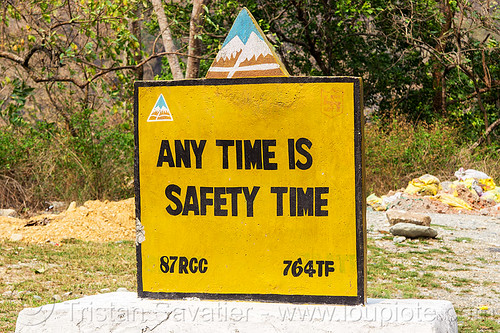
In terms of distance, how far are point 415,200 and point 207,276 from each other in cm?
978

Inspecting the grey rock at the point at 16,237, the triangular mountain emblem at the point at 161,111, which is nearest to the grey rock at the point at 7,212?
the grey rock at the point at 16,237

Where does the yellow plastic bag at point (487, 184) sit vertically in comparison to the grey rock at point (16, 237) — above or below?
above

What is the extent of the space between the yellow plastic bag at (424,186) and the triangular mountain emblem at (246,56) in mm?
10461

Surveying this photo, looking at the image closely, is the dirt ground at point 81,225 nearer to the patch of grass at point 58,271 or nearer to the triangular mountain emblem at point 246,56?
the patch of grass at point 58,271

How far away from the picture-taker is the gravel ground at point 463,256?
6.20m

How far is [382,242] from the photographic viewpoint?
9.07 metres

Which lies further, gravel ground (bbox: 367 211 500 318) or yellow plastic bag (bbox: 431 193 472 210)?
yellow plastic bag (bbox: 431 193 472 210)

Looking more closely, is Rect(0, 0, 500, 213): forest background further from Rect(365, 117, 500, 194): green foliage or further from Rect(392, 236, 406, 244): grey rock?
Rect(392, 236, 406, 244): grey rock

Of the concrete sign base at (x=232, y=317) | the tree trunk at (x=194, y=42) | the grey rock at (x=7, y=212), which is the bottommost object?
the grey rock at (x=7, y=212)

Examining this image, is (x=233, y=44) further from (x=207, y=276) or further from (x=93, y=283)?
(x=93, y=283)

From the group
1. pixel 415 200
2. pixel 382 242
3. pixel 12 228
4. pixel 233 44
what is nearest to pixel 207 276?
pixel 233 44

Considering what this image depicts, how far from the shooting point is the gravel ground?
6195 millimetres

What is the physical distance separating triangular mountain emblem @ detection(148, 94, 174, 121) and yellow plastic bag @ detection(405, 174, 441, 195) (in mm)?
10659

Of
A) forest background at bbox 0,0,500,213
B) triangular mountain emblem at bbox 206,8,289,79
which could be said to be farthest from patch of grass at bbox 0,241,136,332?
forest background at bbox 0,0,500,213
